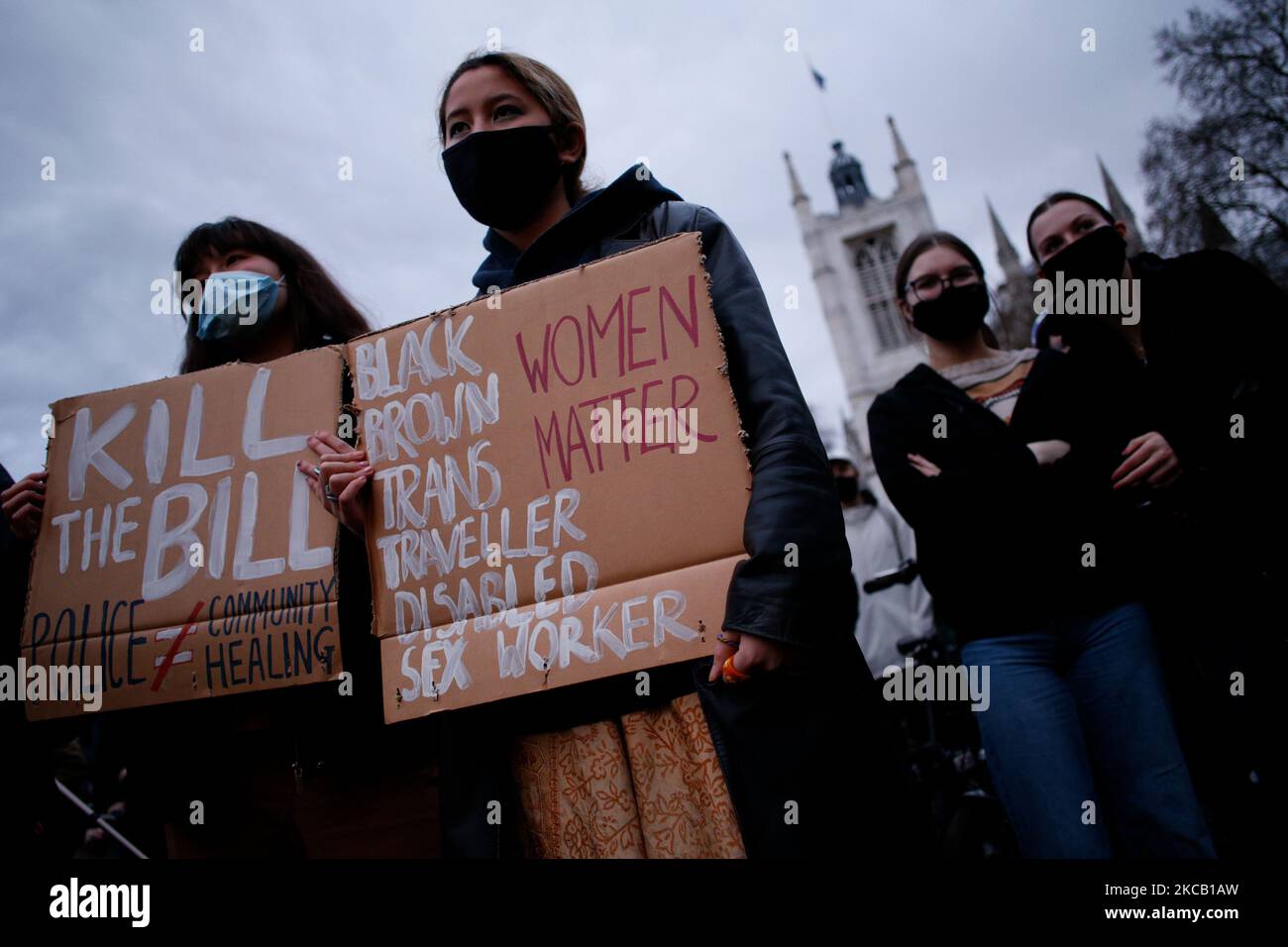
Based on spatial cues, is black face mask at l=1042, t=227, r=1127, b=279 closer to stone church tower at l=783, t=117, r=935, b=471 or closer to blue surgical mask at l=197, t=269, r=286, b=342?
blue surgical mask at l=197, t=269, r=286, b=342

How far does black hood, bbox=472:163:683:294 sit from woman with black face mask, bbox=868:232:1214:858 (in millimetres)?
1015

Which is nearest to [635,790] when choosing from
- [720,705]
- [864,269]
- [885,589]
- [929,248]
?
[720,705]

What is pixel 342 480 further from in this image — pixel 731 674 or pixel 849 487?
pixel 849 487

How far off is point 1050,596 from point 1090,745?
1.17ft

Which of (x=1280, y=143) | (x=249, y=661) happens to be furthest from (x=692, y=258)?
(x=1280, y=143)

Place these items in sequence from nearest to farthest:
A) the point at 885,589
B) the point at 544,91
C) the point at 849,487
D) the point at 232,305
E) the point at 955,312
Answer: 1. the point at 544,91
2. the point at 232,305
3. the point at 955,312
4. the point at 885,589
5. the point at 849,487

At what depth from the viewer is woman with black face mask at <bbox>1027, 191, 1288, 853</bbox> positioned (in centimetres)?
169

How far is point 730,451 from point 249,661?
1035mm

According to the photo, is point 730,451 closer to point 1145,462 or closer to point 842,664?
point 842,664

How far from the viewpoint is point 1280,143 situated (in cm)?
1168

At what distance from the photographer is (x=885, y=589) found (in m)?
3.70
